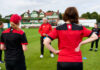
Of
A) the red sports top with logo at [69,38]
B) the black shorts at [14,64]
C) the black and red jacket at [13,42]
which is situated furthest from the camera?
the black shorts at [14,64]

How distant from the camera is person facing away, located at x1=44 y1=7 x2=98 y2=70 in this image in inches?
103

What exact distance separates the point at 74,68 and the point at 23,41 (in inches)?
53.9

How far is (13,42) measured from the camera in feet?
11.0

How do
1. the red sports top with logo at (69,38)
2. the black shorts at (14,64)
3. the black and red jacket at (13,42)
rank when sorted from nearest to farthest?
the red sports top with logo at (69,38), the black and red jacket at (13,42), the black shorts at (14,64)

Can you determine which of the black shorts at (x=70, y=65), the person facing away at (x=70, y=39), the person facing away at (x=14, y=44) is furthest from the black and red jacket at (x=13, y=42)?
the black shorts at (x=70, y=65)

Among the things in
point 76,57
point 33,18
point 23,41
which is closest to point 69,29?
point 76,57

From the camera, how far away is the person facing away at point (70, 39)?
260cm

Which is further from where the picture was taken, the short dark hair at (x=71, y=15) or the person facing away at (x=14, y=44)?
the person facing away at (x=14, y=44)

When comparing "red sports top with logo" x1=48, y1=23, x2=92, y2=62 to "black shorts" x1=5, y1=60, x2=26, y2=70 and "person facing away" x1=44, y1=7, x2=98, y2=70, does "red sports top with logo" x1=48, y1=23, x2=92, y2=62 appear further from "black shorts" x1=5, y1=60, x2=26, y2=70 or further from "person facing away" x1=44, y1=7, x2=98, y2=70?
"black shorts" x1=5, y1=60, x2=26, y2=70

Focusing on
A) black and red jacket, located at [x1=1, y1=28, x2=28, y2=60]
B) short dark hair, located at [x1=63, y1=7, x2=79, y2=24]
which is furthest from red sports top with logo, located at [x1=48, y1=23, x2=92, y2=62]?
black and red jacket, located at [x1=1, y1=28, x2=28, y2=60]

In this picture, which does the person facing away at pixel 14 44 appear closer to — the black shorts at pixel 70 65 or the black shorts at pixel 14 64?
the black shorts at pixel 14 64

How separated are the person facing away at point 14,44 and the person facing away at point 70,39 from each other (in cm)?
92

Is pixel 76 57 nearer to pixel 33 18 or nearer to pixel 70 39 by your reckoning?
pixel 70 39

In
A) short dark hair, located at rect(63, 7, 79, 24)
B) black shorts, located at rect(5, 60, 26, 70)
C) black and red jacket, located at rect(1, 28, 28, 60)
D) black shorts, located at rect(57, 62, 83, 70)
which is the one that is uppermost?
short dark hair, located at rect(63, 7, 79, 24)
